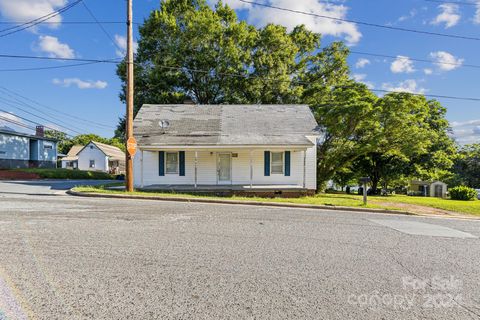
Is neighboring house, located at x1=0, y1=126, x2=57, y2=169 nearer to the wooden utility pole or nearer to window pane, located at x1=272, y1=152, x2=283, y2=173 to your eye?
the wooden utility pole

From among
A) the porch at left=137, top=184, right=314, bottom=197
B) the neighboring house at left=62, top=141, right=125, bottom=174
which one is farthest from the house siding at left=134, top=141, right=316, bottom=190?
the neighboring house at left=62, top=141, right=125, bottom=174

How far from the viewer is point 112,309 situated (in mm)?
2754

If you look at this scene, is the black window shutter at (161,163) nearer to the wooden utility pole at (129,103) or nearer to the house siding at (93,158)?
the wooden utility pole at (129,103)

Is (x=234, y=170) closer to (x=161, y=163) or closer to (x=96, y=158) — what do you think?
(x=161, y=163)

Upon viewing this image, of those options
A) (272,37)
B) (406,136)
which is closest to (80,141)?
(272,37)

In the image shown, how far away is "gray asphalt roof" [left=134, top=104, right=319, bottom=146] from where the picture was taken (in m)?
15.3

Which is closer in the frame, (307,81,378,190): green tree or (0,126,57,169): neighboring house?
(307,81,378,190): green tree

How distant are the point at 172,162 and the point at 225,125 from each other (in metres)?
3.95

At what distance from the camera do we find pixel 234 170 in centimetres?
1600

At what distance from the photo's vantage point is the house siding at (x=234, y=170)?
15.8 meters

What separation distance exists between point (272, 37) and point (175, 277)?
87.1 feet

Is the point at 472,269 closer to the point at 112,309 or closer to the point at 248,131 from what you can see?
the point at 112,309

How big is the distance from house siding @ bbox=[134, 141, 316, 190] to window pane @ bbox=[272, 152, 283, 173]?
13.7 inches

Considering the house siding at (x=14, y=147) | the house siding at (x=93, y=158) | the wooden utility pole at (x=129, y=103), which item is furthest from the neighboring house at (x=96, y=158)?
the wooden utility pole at (x=129, y=103)
